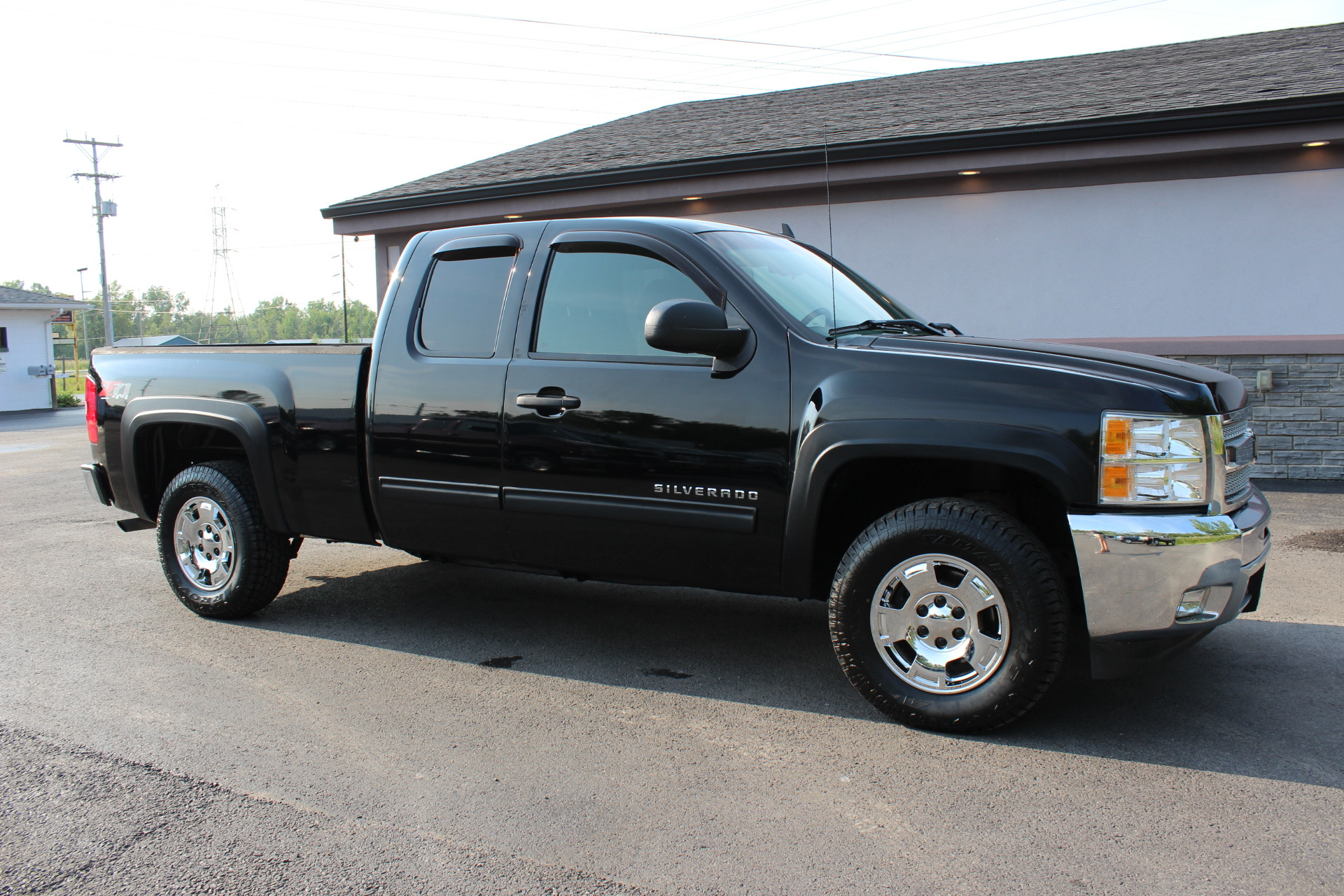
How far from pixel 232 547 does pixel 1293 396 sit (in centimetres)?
931

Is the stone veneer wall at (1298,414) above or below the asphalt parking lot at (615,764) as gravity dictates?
above

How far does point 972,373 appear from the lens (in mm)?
3549

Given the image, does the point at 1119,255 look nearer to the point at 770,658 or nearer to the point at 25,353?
the point at 770,658

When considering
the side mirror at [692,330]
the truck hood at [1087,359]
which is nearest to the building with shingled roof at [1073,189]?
the truck hood at [1087,359]

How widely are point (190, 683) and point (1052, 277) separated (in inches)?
357

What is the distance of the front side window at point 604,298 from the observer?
13.9 ft

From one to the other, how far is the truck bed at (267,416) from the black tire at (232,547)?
17 centimetres

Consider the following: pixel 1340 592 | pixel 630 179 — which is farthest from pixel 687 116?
pixel 1340 592

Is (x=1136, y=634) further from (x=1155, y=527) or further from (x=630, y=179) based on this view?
(x=630, y=179)

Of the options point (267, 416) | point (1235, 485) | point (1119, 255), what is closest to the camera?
point (1235, 485)

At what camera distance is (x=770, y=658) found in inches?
181

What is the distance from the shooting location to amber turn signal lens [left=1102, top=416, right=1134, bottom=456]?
11.0 feet

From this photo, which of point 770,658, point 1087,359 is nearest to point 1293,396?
point 1087,359

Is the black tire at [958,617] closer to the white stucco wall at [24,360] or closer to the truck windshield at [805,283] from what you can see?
the truck windshield at [805,283]
